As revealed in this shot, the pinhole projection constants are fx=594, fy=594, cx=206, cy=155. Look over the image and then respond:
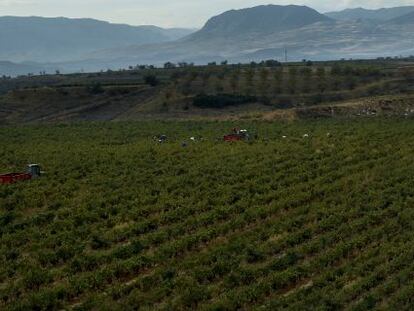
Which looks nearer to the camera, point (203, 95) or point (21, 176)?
point (21, 176)

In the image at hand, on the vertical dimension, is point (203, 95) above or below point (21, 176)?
above

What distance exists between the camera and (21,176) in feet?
111

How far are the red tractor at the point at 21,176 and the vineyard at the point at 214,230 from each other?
2.56 feet

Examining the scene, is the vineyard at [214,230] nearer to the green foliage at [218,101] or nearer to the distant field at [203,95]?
the distant field at [203,95]

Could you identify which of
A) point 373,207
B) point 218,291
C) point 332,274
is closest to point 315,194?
point 373,207

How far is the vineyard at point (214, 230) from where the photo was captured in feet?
58.8

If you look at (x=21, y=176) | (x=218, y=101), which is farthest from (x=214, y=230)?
(x=218, y=101)

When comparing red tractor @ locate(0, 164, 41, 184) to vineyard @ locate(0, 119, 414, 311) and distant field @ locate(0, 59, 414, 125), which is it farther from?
distant field @ locate(0, 59, 414, 125)

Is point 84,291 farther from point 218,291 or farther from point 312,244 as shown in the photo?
point 312,244

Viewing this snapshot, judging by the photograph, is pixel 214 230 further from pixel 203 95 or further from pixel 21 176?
pixel 203 95

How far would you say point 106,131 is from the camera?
60750 mm

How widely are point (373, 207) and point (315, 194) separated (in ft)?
10.9

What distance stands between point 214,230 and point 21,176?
49.8 ft

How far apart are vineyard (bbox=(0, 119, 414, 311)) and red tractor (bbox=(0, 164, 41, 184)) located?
78 centimetres
